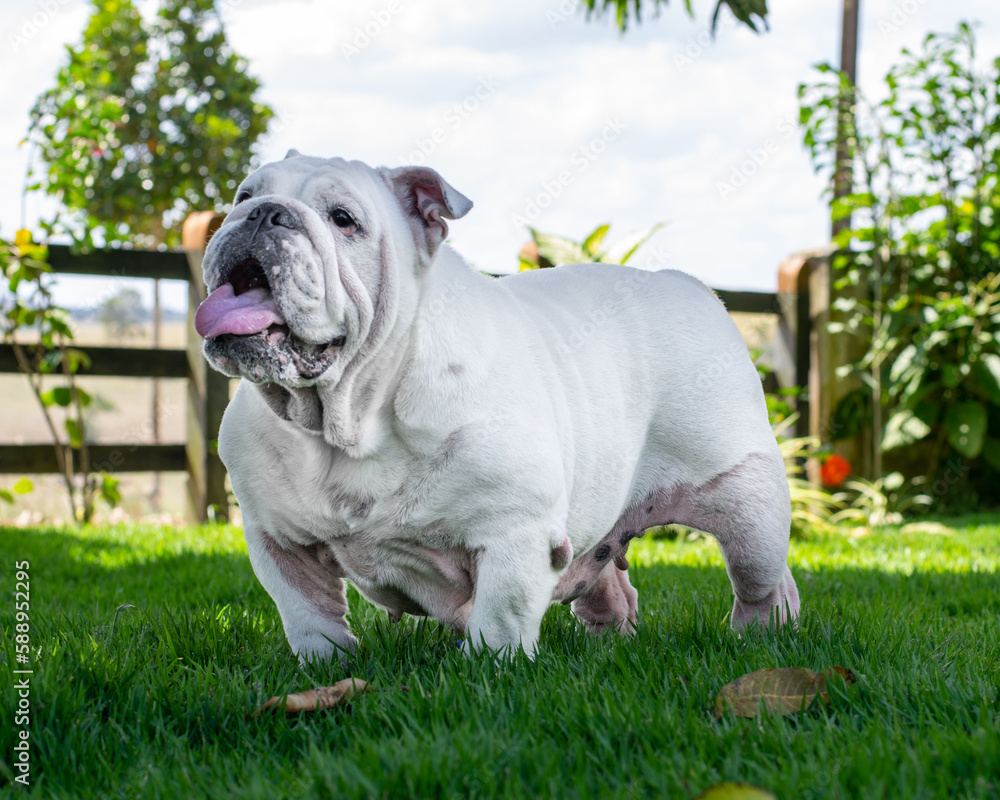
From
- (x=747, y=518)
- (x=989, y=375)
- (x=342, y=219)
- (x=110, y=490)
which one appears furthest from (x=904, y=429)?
(x=342, y=219)

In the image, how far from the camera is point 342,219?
1808 millimetres

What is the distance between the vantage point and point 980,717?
4.79 ft

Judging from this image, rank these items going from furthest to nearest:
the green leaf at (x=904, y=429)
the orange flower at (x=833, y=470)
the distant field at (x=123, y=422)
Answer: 1. the distant field at (x=123, y=422)
2. the green leaf at (x=904, y=429)
3. the orange flower at (x=833, y=470)

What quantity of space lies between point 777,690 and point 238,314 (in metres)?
1.21

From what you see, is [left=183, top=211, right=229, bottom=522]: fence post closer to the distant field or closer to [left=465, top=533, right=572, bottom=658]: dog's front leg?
the distant field

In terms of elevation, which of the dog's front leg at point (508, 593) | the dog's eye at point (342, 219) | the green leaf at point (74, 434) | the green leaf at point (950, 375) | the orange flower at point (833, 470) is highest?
the dog's eye at point (342, 219)

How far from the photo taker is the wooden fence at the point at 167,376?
18.1 feet

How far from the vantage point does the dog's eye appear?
180 cm

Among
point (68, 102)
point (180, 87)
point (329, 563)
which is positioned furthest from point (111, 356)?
point (180, 87)

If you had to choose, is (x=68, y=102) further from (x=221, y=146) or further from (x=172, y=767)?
(x=172, y=767)

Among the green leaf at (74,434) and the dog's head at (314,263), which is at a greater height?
the dog's head at (314,263)

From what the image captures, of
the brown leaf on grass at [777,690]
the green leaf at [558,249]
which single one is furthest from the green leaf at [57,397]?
the brown leaf on grass at [777,690]

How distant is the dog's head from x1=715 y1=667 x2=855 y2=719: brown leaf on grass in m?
0.95

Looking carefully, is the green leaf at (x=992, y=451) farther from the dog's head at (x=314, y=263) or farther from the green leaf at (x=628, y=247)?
the dog's head at (x=314, y=263)
